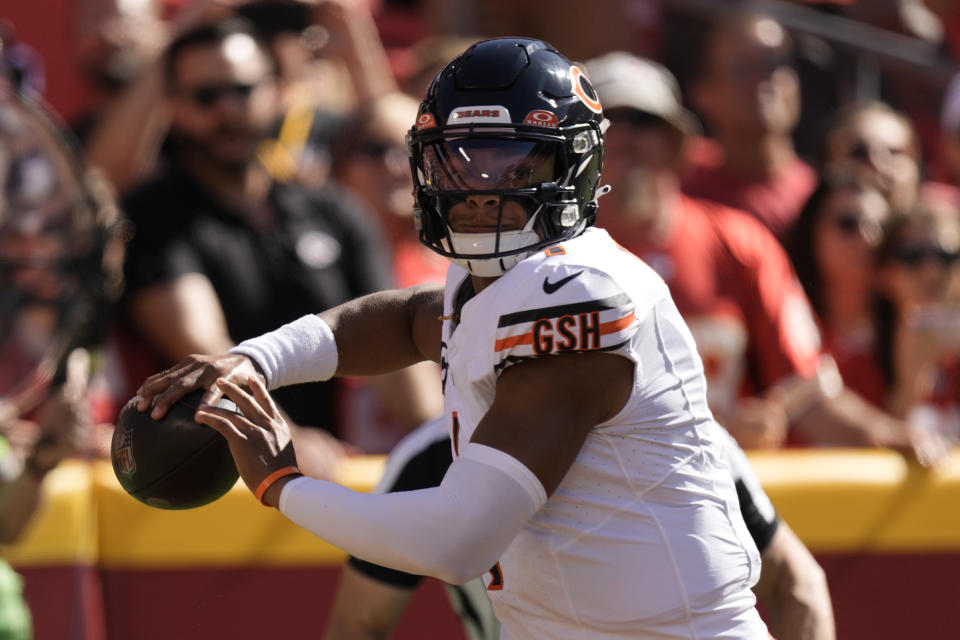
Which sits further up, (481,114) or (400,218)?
(481,114)

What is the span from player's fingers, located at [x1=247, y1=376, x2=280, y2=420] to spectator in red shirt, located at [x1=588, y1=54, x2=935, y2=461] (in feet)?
9.00

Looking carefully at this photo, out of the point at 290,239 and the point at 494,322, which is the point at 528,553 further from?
the point at 290,239

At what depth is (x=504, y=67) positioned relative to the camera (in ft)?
9.00

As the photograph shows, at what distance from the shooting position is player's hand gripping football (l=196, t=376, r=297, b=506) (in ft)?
8.54

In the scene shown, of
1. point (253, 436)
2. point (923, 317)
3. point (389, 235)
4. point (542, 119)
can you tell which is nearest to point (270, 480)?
point (253, 436)

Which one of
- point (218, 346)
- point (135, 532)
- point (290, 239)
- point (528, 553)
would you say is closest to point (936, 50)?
point (290, 239)

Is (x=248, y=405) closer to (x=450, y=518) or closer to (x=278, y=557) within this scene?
(x=450, y=518)

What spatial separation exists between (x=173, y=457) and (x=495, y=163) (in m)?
0.87

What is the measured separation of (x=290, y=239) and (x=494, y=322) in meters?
2.62

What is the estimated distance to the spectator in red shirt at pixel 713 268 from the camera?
17.3 feet

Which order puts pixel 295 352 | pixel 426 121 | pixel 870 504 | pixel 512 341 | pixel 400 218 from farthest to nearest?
pixel 400 218 → pixel 870 504 → pixel 295 352 → pixel 426 121 → pixel 512 341

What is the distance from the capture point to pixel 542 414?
8.12 ft

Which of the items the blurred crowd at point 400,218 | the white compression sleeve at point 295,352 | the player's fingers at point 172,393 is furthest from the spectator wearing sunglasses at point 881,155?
the player's fingers at point 172,393

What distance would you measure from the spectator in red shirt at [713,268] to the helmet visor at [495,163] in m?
2.61
